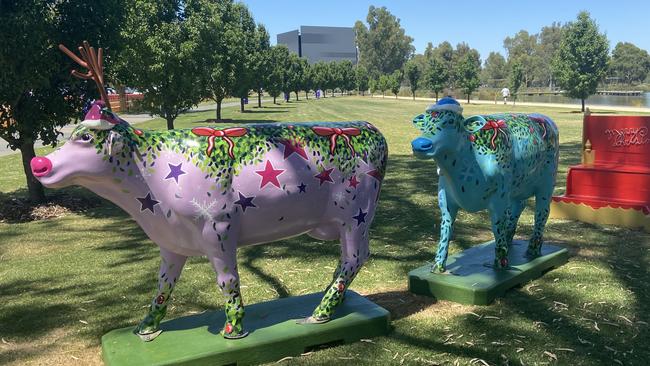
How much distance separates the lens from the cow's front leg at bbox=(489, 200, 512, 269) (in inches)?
188

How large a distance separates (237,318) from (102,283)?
8.29ft

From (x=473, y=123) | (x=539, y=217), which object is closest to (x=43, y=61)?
(x=473, y=123)

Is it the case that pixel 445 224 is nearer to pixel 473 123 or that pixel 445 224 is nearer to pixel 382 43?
pixel 473 123

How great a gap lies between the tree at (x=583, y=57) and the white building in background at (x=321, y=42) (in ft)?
350

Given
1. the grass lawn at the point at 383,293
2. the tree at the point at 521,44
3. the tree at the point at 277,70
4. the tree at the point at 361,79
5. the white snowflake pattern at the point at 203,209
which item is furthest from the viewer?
the tree at the point at 521,44

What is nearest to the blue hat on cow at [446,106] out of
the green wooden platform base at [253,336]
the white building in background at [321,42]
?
the green wooden platform base at [253,336]

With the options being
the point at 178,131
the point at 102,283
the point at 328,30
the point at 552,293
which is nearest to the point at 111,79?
the point at 102,283

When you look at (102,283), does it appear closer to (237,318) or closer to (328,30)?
(237,318)

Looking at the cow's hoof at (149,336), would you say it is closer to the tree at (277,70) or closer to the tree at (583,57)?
the tree at (583,57)

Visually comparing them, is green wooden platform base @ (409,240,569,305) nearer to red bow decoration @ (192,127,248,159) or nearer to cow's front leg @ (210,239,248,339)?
cow's front leg @ (210,239,248,339)

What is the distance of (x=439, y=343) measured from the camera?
4000 mm

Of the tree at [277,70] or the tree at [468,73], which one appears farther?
the tree at [468,73]

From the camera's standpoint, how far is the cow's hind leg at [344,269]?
3.95 m

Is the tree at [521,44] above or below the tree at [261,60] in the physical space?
above
